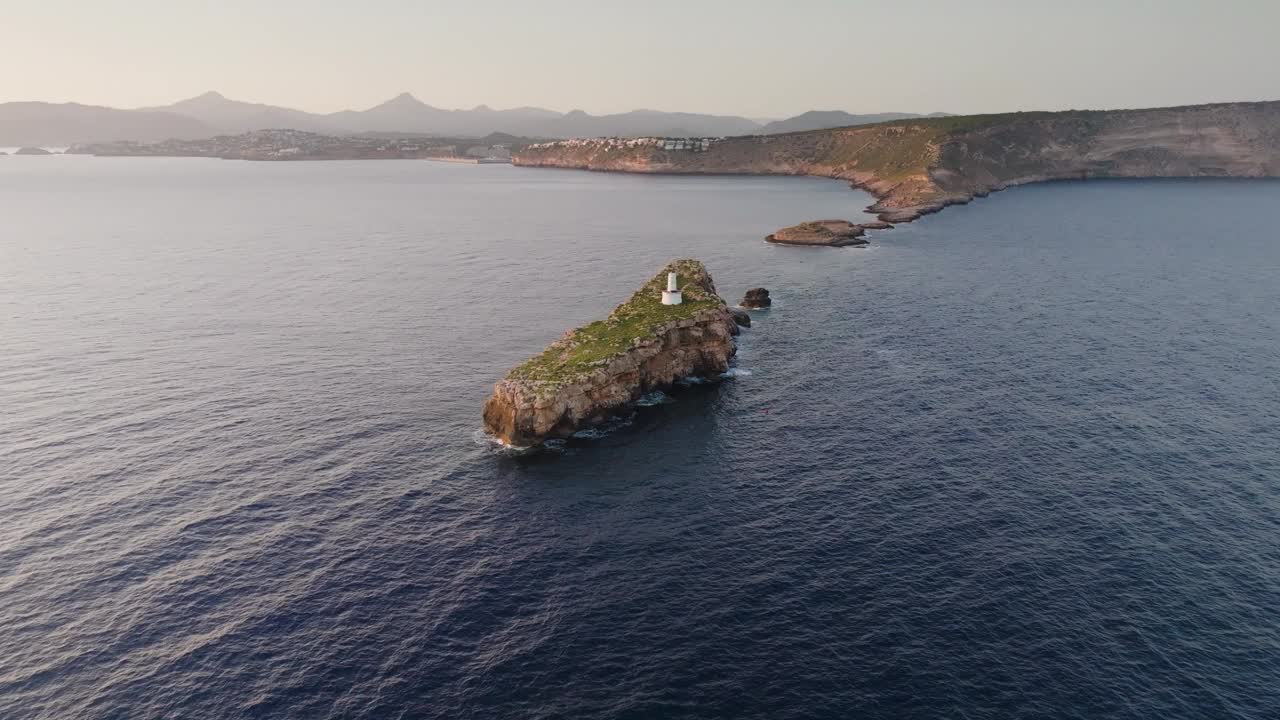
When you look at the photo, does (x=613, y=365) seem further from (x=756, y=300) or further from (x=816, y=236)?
(x=816, y=236)

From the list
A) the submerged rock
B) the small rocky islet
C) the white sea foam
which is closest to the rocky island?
the white sea foam

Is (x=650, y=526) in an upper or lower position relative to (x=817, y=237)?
lower

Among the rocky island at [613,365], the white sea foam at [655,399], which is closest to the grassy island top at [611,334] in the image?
the rocky island at [613,365]

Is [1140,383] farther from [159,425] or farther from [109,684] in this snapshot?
[159,425]

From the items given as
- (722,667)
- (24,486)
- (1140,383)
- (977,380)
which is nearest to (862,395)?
(977,380)

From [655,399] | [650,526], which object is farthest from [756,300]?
[650,526]

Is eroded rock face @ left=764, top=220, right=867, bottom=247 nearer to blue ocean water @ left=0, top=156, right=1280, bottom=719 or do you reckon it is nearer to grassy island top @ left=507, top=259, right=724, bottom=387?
blue ocean water @ left=0, top=156, right=1280, bottom=719
